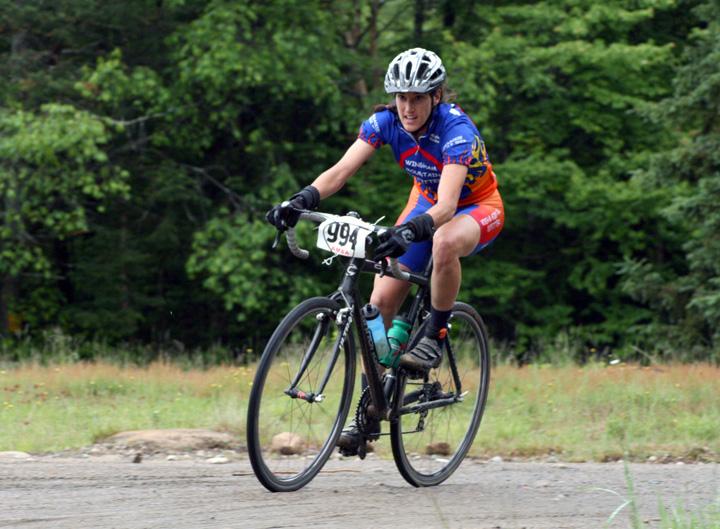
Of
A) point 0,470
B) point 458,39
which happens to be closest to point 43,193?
point 458,39

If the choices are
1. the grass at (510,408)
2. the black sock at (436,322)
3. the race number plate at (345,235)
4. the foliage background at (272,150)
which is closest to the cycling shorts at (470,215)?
the black sock at (436,322)

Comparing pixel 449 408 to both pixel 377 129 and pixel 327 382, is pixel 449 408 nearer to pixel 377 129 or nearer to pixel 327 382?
pixel 327 382

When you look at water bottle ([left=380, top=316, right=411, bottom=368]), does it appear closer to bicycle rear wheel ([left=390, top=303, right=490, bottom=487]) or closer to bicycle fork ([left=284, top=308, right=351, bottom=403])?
bicycle rear wheel ([left=390, top=303, right=490, bottom=487])

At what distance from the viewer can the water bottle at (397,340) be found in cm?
588

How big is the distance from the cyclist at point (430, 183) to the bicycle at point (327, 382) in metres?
0.10

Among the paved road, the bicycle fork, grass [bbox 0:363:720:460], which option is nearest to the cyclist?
the bicycle fork

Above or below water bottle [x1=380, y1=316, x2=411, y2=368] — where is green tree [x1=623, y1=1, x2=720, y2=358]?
above

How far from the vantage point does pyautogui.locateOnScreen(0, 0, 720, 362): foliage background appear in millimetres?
20703

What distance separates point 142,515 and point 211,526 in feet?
1.17

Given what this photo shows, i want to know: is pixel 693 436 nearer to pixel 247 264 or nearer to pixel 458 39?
pixel 247 264

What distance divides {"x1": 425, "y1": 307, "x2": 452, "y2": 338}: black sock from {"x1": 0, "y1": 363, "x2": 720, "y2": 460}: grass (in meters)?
1.62

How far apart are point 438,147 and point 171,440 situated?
2.60 m

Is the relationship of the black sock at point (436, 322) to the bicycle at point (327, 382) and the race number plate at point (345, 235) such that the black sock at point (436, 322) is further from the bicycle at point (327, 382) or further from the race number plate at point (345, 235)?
the race number plate at point (345, 235)

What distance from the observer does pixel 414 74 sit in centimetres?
571
